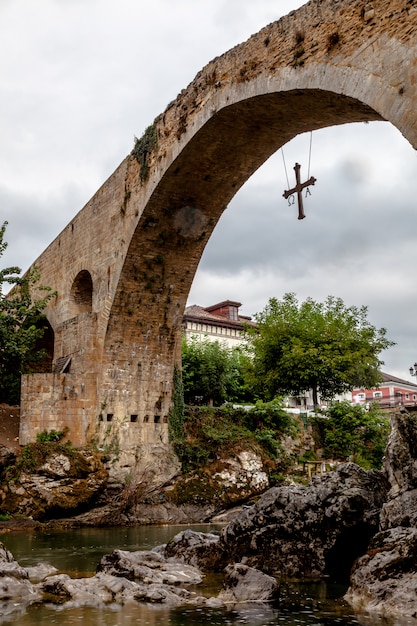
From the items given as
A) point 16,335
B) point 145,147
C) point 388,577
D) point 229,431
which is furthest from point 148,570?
point 16,335

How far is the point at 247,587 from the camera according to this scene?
595cm

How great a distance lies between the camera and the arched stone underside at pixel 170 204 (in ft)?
25.8

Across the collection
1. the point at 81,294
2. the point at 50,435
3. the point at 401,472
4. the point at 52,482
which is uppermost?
the point at 81,294

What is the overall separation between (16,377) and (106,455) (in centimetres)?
380

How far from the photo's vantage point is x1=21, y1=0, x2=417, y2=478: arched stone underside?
25.8 feet

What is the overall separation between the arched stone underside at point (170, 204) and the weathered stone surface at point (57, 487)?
0.73 meters

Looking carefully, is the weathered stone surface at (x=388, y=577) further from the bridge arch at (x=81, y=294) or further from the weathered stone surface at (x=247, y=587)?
the bridge arch at (x=81, y=294)

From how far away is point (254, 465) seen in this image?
50.1 ft

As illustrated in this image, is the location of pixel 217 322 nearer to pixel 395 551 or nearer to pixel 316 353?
pixel 316 353

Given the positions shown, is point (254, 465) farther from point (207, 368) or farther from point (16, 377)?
point (207, 368)

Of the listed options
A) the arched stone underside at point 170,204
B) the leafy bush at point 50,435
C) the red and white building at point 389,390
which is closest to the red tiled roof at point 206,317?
the red and white building at point 389,390

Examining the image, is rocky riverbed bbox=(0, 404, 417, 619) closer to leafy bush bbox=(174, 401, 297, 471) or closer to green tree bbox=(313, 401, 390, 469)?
leafy bush bbox=(174, 401, 297, 471)

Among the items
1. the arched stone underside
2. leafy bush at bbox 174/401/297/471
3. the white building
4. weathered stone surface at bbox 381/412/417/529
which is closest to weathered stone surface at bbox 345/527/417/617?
weathered stone surface at bbox 381/412/417/529

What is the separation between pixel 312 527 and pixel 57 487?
22.7ft
